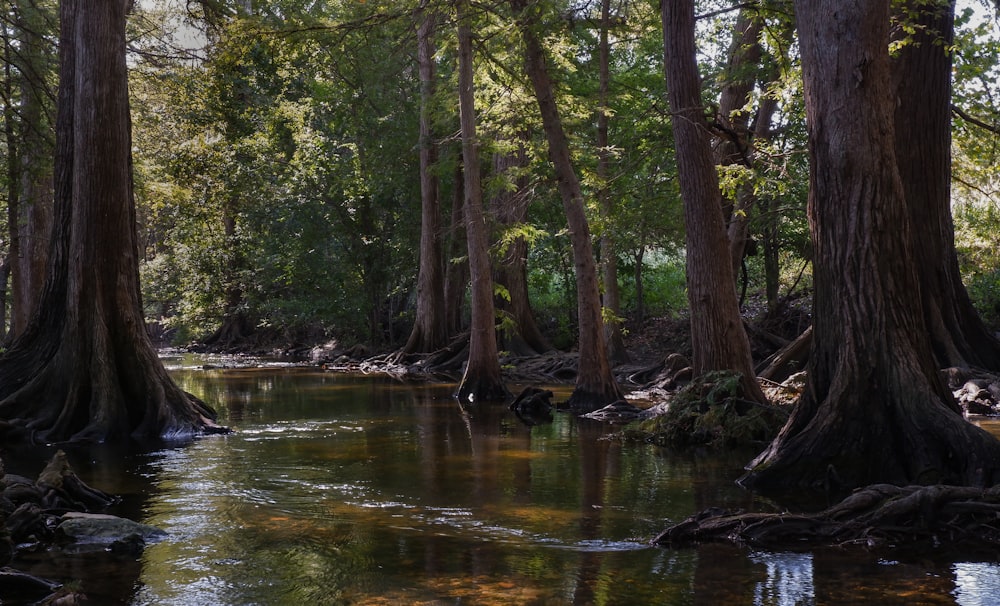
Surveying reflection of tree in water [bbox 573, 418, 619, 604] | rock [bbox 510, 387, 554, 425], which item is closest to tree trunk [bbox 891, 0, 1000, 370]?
reflection of tree in water [bbox 573, 418, 619, 604]

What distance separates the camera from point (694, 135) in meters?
12.2

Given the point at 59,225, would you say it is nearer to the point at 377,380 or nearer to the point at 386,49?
the point at 377,380

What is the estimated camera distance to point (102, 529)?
6.48m

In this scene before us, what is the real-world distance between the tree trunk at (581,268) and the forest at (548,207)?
0.17 ft

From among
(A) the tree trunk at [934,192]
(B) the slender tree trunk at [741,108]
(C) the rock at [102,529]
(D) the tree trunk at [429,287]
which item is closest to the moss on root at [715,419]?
(A) the tree trunk at [934,192]

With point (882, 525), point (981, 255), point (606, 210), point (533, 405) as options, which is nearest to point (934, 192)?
point (606, 210)

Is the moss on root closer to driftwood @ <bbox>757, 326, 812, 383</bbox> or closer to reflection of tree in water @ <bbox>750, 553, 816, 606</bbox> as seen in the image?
driftwood @ <bbox>757, 326, 812, 383</bbox>

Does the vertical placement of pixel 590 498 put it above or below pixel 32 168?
below

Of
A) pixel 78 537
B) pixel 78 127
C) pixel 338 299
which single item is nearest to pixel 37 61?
pixel 78 127

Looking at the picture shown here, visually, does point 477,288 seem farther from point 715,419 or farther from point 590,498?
point 590,498

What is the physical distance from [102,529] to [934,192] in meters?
12.8

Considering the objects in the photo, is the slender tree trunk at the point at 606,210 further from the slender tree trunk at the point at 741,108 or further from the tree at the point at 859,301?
the tree at the point at 859,301

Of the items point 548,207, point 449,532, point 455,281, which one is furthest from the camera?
point 455,281

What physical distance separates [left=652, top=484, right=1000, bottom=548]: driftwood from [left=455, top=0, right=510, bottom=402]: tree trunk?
11063mm
